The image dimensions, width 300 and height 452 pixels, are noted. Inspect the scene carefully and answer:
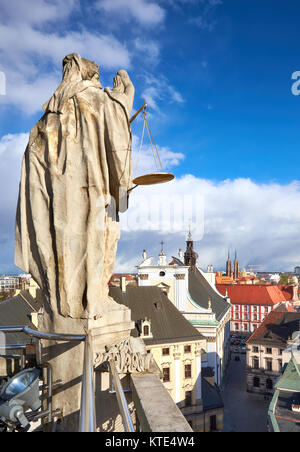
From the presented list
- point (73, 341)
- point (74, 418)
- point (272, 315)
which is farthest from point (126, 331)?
point (272, 315)

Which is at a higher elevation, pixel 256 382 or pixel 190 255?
pixel 190 255

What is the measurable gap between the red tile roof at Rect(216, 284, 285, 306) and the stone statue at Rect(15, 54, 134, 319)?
7467cm

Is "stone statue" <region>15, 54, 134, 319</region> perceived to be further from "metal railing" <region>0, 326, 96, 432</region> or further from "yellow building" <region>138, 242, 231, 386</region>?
"yellow building" <region>138, 242, 231, 386</region>

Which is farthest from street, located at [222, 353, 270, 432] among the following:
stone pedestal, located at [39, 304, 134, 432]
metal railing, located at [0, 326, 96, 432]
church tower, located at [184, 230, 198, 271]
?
metal railing, located at [0, 326, 96, 432]

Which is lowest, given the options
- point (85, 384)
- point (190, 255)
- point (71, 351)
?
point (71, 351)

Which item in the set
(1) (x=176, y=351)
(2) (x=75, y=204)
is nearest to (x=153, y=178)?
(2) (x=75, y=204)

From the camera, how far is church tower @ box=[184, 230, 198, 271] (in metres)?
54.7

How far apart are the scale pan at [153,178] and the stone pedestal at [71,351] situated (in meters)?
1.95

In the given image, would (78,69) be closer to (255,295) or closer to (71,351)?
(71,351)

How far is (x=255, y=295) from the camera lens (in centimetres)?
7600

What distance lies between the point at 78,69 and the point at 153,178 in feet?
6.13
